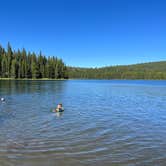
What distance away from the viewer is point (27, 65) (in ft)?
362

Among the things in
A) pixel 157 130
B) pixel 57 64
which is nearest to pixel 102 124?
pixel 157 130

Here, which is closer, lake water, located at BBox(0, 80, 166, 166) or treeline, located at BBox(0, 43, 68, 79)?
lake water, located at BBox(0, 80, 166, 166)

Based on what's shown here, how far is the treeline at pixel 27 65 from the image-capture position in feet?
343

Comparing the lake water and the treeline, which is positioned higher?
the treeline

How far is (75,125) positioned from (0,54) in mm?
106962

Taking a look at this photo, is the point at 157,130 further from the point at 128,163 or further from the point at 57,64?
the point at 57,64

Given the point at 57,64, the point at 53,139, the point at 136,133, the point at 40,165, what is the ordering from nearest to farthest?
the point at 40,165 < the point at 53,139 < the point at 136,133 < the point at 57,64

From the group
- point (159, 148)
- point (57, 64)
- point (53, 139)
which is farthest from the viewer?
point (57, 64)

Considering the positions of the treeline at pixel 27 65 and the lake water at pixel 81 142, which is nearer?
the lake water at pixel 81 142

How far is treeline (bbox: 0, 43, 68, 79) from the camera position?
343 feet

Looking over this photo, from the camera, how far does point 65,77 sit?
466ft

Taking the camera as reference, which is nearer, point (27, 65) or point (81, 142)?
point (81, 142)

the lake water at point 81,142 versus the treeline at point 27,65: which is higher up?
the treeline at point 27,65

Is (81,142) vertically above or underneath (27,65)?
underneath
